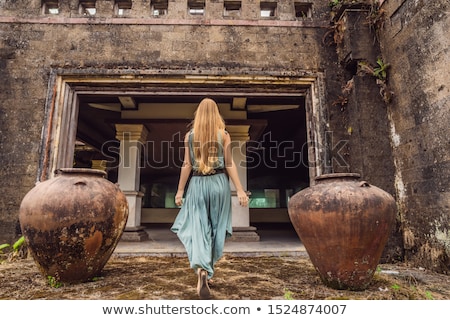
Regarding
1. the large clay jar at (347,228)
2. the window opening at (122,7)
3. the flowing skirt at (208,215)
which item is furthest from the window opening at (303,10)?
the flowing skirt at (208,215)

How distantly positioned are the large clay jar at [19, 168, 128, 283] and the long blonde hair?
1.00 meters

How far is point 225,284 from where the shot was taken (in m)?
2.66

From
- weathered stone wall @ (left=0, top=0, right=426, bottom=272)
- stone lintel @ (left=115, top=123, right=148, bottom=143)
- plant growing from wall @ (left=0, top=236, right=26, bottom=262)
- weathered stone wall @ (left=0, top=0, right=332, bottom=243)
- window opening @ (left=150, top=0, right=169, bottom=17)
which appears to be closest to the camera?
plant growing from wall @ (left=0, top=236, right=26, bottom=262)

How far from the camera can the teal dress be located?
238 cm

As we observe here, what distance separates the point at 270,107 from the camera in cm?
711

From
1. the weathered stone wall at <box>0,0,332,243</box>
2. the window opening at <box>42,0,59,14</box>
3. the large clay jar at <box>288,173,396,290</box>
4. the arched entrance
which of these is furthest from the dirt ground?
the window opening at <box>42,0,59,14</box>

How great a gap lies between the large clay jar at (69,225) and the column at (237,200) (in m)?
3.75

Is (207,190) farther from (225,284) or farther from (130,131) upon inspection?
(130,131)

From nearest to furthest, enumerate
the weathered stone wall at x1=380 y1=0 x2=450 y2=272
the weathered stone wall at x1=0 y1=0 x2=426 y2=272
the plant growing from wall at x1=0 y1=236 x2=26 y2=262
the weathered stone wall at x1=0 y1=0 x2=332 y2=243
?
the weathered stone wall at x1=380 y1=0 x2=450 y2=272 → the plant growing from wall at x1=0 y1=236 x2=26 y2=262 → the weathered stone wall at x1=0 y1=0 x2=426 y2=272 → the weathered stone wall at x1=0 y1=0 x2=332 y2=243

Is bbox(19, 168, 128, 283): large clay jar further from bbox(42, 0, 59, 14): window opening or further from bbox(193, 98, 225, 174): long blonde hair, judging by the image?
bbox(42, 0, 59, 14): window opening

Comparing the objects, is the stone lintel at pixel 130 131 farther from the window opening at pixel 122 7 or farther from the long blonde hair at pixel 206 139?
the long blonde hair at pixel 206 139

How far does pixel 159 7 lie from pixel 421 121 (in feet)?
14.5

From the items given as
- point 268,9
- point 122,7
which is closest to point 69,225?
point 122,7
